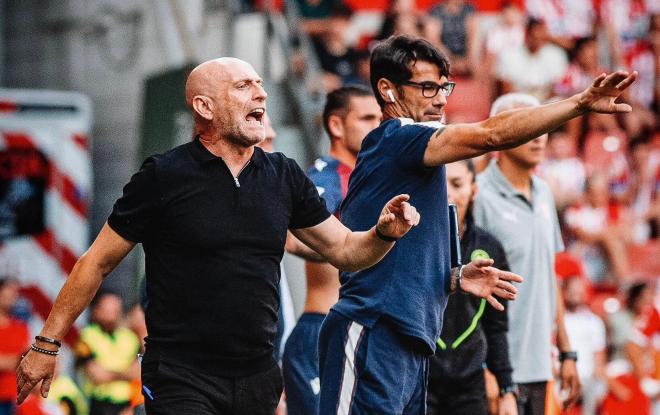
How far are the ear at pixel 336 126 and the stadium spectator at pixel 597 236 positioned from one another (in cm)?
652

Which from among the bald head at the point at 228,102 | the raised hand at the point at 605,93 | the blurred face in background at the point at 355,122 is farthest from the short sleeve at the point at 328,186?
the raised hand at the point at 605,93

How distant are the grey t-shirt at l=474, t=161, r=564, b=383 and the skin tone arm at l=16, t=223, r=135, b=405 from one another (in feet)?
8.89

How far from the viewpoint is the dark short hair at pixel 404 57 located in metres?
6.43

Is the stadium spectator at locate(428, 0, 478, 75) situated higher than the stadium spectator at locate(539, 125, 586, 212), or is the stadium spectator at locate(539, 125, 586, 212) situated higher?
the stadium spectator at locate(428, 0, 478, 75)

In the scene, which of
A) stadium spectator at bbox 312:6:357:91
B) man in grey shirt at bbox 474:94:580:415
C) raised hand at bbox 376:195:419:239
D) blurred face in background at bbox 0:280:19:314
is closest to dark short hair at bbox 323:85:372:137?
man in grey shirt at bbox 474:94:580:415

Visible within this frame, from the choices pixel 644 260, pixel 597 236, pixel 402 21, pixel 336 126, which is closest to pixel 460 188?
pixel 336 126

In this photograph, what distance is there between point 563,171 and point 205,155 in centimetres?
960

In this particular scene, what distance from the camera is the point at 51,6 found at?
50.1 ft

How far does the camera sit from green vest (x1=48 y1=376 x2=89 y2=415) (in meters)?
11.2

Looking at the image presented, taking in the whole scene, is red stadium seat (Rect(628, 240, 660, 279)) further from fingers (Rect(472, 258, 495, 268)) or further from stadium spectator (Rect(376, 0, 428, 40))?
fingers (Rect(472, 258, 495, 268))

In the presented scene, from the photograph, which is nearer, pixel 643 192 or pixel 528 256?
pixel 528 256

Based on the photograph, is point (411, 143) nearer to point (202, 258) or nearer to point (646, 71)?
point (202, 258)

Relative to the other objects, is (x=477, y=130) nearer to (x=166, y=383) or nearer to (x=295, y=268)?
(x=166, y=383)

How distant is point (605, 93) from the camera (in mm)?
5336
